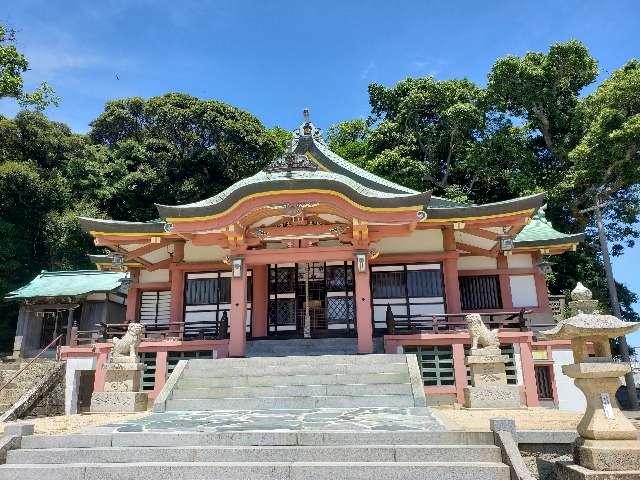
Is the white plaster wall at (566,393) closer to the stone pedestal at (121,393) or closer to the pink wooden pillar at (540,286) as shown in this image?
the pink wooden pillar at (540,286)

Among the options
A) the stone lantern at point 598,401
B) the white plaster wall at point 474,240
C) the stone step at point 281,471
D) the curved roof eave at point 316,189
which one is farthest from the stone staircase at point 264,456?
the white plaster wall at point 474,240

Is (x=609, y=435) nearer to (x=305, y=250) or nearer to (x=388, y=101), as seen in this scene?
(x=305, y=250)

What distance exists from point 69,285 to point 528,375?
73.5 ft

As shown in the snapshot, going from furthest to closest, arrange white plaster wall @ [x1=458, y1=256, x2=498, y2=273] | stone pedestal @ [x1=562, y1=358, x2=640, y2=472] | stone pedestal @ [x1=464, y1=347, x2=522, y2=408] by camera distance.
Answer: white plaster wall @ [x1=458, y1=256, x2=498, y2=273] → stone pedestal @ [x1=464, y1=347, x2=522, y2=408] → stone pedestal @ [x1=562, y1=358, x2=640, y2=472]

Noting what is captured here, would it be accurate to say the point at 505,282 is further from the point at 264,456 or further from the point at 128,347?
the point at 264,456

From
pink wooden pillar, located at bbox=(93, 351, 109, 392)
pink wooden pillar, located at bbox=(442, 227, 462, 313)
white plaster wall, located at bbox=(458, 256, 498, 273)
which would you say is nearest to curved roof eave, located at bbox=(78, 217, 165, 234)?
pink wooden pillar, located at bbox=(93, 351, 109, 392)

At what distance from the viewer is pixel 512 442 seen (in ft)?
18.7

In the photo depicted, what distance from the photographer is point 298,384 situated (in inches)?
404

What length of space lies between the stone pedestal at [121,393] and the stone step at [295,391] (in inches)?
55.8

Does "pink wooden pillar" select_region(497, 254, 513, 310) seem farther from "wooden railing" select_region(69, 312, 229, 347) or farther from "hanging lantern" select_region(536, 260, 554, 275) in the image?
"wooden railing" select_region(69, 312, 229, 347)

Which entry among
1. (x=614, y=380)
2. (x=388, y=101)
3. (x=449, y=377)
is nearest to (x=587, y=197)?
(x=388, y=101)

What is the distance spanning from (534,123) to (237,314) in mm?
25407

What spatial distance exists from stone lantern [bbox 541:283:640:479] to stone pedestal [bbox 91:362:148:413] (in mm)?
8808

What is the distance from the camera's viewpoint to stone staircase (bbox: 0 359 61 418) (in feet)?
52.2
